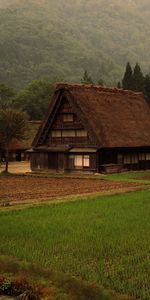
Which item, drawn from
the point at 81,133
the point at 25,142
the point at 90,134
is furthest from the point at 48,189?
the point at 25,142

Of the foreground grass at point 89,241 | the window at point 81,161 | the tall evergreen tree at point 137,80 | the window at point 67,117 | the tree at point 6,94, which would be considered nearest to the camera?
the foreground grass at point 89,241

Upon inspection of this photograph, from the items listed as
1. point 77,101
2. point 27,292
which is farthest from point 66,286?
point 77,101

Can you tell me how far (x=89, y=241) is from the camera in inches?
519

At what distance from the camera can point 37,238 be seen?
1353cm

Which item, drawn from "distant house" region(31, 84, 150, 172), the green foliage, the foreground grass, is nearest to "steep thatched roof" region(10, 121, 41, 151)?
"distant house" region(31, 84, 150, 172)

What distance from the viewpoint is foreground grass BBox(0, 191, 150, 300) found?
10109 millimetres

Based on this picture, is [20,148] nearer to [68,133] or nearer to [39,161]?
[39,161]

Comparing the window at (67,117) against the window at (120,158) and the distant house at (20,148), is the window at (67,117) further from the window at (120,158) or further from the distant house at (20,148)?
the distant house at (20,148)

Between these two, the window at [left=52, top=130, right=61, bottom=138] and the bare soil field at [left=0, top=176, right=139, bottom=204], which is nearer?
the bare soil field at [left=0, top=176, right=139, bottom=204]

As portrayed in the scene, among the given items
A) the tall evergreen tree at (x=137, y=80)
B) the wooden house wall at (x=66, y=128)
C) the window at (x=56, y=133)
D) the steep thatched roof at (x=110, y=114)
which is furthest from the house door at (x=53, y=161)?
the tall evergreen tree at (x=137, y=80)

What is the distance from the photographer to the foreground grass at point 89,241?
33.2ft

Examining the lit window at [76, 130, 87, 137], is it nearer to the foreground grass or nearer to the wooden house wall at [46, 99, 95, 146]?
the wooden house wall at [46, 99, 95, 146]

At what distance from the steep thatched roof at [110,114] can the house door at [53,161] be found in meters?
2.90

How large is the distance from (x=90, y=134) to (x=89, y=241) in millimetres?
28209
